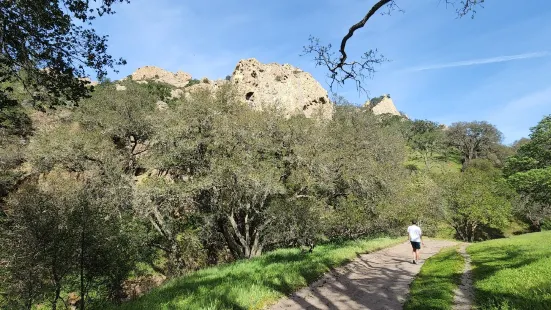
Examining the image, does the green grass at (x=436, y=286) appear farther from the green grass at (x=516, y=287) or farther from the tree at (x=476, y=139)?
the tree at (x=476, y=139)

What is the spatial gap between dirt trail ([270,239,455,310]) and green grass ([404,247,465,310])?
43cm

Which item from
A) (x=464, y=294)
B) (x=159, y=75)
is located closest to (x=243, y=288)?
(x=464, y=294)

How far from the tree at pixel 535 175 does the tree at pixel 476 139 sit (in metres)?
43.4

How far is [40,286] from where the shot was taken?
17812 mm

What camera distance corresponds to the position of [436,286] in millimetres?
10266

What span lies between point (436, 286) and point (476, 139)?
109970 millimetres

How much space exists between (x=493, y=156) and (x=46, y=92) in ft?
366

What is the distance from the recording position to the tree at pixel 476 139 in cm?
10223

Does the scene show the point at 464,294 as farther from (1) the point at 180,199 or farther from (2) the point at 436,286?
(1) the point at 180,199

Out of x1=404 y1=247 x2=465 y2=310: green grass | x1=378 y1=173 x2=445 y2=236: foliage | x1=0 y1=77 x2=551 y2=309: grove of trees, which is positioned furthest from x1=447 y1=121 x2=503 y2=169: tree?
x1=404 y1=247 x2=465 y2=310: green grass

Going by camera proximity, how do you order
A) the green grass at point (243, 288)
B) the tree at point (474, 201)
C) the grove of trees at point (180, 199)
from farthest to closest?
the tree at point (474, 201) → the grove of trees at point (180, 199) → the green grass at point (243, 288)

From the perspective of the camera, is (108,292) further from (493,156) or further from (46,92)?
(493,156)

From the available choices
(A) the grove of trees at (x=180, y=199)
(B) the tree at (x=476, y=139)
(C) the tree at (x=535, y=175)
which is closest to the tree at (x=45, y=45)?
(A) the grove of trees at (x=180, y=199)

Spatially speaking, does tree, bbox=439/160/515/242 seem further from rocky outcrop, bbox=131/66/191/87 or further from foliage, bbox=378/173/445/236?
rocky outcrop, bbox=131/66/191/87
